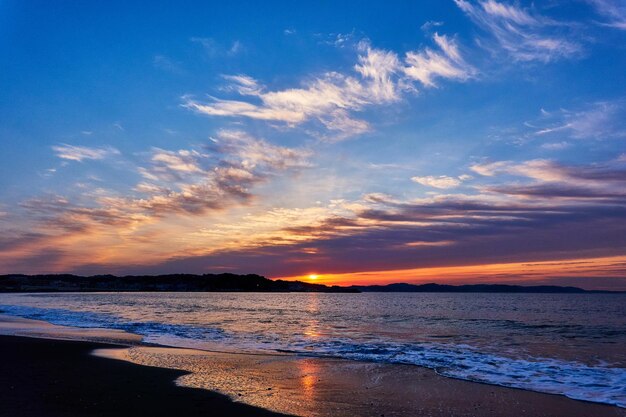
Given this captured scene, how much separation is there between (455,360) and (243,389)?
1051 cm

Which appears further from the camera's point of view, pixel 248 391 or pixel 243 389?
pixel 243 389

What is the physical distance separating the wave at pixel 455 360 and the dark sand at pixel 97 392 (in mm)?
7808

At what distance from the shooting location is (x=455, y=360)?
2020 cm

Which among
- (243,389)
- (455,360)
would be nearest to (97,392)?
(243,389)

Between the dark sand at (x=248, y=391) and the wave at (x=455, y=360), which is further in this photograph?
the wave at (x=455, y=360)

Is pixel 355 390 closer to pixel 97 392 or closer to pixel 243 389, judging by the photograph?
pixel 243 389

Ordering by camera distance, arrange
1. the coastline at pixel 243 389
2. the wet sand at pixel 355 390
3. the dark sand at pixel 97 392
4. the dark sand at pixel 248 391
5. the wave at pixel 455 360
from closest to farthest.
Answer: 1. the dark sand at pixel 97 392
2. the dark sand at pixel 248 391
3. the coastline at pixel 243 389
4. the wet sand at pixel 355 390
5. the wave at pixel 455 360

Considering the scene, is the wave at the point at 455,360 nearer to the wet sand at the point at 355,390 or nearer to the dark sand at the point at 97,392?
the wet sand at the point at 355,390

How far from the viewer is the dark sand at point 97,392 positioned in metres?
10.7

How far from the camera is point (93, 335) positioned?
29.4 m

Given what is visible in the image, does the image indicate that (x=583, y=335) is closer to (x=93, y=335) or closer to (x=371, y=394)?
(x=371, y=394)

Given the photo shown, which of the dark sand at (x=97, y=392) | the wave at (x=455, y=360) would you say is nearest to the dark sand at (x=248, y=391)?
the dark sand at (x=97, y=392)

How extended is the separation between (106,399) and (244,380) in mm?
4250

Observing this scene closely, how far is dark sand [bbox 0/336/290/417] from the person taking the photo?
10.7 m
